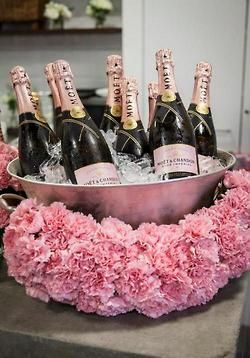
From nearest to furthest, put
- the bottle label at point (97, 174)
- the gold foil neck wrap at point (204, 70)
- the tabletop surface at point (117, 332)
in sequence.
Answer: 1. the tabletop surface at point (117, 332)
2. the bottle label at point (97, 174)
3. the gold foil neck wrap at point (204, 70)

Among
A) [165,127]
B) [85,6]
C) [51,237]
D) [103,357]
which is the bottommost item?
[103,357]

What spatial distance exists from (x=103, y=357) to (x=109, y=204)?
20 centimetres

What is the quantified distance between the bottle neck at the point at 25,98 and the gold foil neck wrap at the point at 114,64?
0.49 feet

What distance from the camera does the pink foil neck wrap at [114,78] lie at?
0.73 metres

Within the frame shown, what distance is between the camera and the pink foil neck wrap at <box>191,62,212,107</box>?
0.72 meters

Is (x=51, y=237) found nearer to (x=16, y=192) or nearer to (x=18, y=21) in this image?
(x=16, y=192)

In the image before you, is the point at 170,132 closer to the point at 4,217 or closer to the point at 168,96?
the point at 168,96

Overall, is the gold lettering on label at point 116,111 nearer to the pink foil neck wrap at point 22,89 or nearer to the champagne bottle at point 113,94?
the champagne bottle at point 113,94

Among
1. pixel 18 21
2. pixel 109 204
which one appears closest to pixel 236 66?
pixel 18 21

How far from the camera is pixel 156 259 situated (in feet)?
1.80

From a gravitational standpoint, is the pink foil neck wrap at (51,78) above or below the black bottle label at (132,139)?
above

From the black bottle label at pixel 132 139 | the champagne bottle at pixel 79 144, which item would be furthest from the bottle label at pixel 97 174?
the black bottle label at pixel 132 139

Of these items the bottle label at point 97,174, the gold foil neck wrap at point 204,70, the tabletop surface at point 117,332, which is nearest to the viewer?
the tabletop surface at point 117,332

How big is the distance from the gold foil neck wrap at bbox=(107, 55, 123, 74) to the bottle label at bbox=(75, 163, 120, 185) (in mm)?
198
